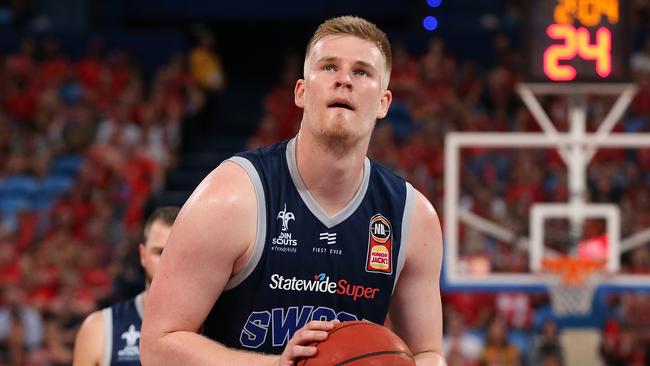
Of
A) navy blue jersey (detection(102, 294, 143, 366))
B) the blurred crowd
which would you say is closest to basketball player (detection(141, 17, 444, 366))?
navy blue jersey (detection(102, 294, 143, 366))

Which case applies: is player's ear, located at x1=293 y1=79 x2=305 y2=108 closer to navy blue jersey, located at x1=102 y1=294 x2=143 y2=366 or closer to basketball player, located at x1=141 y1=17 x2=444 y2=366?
basketball player, located at x1=141 y1=17 x2=444 y2=366

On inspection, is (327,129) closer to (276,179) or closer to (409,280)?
(276,179)

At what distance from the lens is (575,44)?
29.7 ft

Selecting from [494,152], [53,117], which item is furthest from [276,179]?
[53,117]

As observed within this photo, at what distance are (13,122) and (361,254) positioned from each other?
12.4 m

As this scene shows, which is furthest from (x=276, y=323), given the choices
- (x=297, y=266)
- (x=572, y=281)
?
(x=572, y=281)

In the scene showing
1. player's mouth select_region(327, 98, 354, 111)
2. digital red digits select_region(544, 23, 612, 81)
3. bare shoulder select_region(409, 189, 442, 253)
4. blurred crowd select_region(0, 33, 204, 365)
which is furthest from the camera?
blurred crowd select_region(0, 33, 204, 365)

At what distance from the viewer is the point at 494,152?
12750 mm

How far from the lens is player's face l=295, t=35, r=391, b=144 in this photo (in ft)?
11.0

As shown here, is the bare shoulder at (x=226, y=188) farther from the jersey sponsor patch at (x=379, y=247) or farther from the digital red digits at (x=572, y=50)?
the digital red digits at (x=572, y=50)

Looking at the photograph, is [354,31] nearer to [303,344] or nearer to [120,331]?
[303,344]

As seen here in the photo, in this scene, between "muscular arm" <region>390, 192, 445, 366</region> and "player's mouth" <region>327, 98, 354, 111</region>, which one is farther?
"muscular arm" <region>390, 192, 445, 366</region>

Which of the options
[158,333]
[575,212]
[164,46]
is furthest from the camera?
[164,46]

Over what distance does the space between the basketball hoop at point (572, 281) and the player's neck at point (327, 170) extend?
6.29 m
